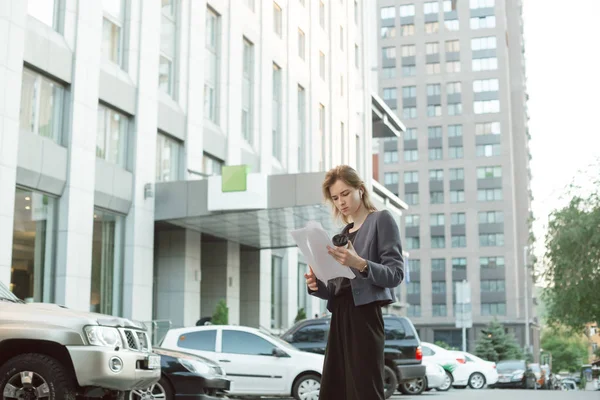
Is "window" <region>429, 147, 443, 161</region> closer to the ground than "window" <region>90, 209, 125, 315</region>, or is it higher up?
higher up

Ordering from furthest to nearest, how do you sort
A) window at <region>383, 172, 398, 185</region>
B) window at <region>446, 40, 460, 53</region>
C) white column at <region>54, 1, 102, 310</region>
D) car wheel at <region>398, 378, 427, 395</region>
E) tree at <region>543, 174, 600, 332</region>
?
window at <region>383, 172, 398, 185</region>, window at <region>446, 40, 460, 53</region>, tree at <region>543, 174, 600, 332</region>, car wheel at <region>398, 378, 427, 395</region>, white column at <region>54, 1, 102, 310</region>

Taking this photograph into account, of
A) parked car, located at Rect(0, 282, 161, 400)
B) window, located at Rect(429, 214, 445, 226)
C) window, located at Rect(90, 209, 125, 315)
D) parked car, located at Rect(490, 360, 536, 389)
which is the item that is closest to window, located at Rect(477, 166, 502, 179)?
window, located at Rect(429, 214, 445, 226)

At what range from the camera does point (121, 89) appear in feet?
77.0

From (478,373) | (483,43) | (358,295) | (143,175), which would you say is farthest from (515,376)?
(483,43)

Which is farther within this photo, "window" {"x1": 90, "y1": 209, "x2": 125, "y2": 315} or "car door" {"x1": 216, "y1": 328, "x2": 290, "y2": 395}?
"window" {"x1": 90, "y1": 209, "x2": 125, "y2": 315}

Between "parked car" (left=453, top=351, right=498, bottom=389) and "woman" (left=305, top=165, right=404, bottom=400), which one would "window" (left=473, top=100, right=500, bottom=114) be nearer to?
"parked car" (left=453, top=351, right=498, bottom=389)

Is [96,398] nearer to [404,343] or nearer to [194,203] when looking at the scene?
[404,343]

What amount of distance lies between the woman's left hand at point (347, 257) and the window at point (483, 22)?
110318 millimetres

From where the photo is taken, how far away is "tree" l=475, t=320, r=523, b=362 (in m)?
67.4

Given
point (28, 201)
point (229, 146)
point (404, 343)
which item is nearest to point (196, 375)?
point (404, 343)

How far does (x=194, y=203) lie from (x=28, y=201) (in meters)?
5.75

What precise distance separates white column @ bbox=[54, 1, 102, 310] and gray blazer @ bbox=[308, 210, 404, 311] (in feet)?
56.8

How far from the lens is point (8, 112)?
18516mm

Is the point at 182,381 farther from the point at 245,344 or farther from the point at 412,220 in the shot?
the point at 412,220
